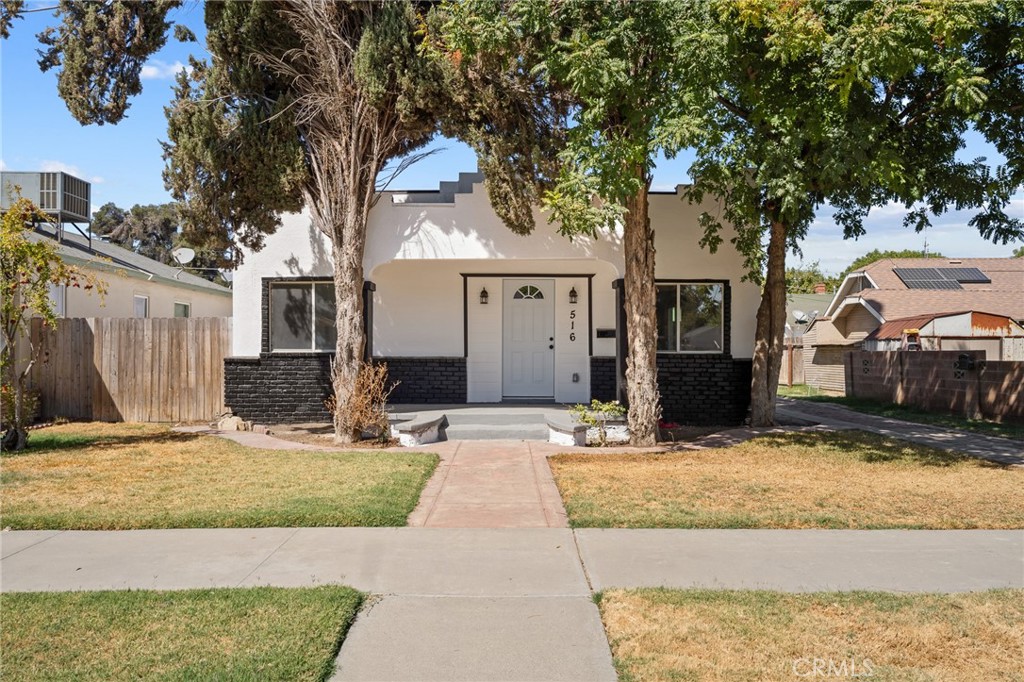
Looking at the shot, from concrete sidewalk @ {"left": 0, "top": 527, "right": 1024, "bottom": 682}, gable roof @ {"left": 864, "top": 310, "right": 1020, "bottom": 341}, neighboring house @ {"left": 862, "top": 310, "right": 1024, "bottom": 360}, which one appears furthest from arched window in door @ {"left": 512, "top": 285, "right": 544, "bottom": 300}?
gable roof @ {"left": 864, "top": 310, "right": 1020, "bottom": 341}

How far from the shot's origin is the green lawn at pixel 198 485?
256 inches

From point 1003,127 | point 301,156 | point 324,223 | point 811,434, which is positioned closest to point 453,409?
point 324,223

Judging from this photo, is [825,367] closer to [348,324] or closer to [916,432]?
[916,432]

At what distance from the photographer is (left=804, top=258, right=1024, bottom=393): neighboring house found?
1011 inches

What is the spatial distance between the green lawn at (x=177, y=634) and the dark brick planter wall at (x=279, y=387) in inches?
335

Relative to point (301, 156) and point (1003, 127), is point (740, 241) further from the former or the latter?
point (301, 156)

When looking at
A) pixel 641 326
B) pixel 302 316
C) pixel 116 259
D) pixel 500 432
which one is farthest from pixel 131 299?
pixel 641 326

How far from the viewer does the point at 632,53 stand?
9328 millimetres

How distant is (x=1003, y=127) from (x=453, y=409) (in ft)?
30.4

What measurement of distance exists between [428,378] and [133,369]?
5.48 m

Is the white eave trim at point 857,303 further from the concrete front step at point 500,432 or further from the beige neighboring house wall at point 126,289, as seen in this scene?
the beige neighboring house wall at point 126,289

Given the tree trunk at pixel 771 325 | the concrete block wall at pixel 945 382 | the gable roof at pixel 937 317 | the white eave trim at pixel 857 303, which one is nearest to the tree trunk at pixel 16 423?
the tree trunk at pixel 771 325

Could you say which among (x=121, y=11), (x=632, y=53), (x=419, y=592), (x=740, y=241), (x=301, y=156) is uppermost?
(x=121, y=11)

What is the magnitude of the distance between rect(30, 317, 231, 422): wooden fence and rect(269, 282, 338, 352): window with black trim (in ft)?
3.96
